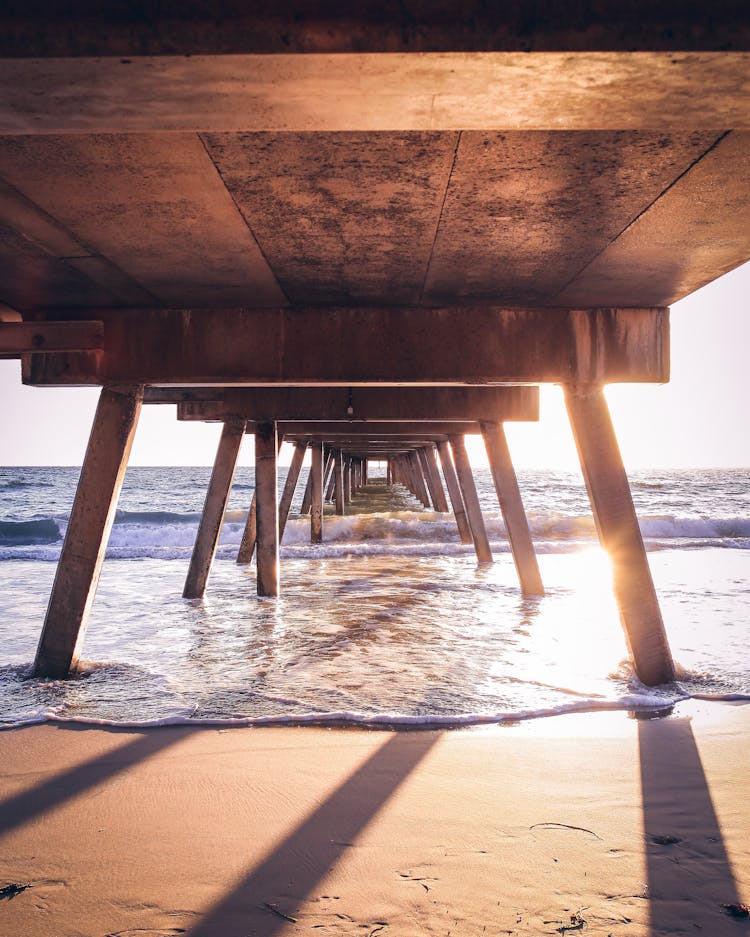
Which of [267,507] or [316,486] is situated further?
[316,486]

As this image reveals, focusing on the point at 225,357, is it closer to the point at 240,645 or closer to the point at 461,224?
the point at 461,224

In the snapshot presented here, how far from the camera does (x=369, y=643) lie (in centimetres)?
585

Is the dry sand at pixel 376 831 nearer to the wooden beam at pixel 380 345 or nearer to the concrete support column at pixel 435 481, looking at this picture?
the wooden beam at pixel 380 345

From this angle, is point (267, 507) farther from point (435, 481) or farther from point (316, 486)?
point (435, 481)

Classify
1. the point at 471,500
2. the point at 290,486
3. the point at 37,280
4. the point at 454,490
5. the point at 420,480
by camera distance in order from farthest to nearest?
the point at 420,480, the point at 290,486, the point at 454,490, the point at 471,500, the point at 37,280

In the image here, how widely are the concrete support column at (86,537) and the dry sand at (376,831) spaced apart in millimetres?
1324

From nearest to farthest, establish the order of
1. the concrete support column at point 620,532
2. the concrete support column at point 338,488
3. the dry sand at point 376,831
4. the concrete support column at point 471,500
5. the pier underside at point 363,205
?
1. the pier underside at point 363,205
2. the dry sand at point 376,831
3. the concrete support column at point 620,532
4. the concrete support column at point 471,500
5. the concrete support column at point 338,488

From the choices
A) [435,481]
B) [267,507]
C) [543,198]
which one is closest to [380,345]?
[543,198]

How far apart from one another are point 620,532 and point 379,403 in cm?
362

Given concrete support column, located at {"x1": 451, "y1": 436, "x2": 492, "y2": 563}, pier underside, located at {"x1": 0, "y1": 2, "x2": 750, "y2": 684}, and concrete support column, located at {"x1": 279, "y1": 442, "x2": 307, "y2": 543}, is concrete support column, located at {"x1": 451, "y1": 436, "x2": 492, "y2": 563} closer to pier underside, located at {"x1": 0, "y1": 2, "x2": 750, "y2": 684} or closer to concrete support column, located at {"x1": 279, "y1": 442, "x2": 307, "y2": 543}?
concrete support column, located at {"x1": 279, "y1": 442, "x2": 307, "y2": 543}

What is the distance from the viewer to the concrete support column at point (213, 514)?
811 cm

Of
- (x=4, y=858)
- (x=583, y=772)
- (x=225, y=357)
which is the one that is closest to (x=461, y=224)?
(x=225, y=357)

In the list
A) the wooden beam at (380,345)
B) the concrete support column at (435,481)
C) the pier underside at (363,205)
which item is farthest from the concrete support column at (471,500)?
the concrete support column at (435,481)

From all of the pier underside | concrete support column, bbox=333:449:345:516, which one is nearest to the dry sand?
the pier underside
